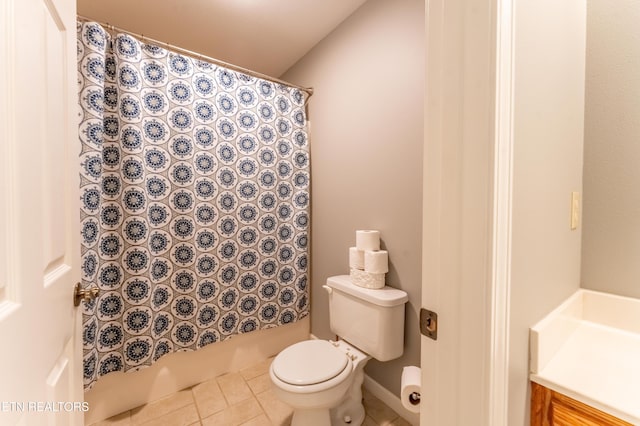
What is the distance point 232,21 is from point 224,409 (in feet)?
7.62

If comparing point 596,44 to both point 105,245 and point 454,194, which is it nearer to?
point 454,194

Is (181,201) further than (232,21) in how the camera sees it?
No

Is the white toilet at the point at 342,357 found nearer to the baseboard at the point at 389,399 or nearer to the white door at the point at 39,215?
the baseboard at the point at 389,399

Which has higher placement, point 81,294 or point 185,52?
point 185,52

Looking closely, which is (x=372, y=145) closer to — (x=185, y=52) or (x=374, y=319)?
(x=374, y=319)

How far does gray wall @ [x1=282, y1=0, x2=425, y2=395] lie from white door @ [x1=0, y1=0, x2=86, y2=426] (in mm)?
1305

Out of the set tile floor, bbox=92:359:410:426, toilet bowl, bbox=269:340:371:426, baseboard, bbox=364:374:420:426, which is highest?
toilet bowl, bbox=269:340:371:426

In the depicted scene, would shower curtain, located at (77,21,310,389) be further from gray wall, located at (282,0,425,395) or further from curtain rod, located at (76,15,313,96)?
gray wall, located at (282,0,425,395)

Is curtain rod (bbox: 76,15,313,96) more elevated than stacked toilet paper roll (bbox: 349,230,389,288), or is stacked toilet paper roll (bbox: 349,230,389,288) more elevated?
curtain rod (bbox: 76,15,313,96)

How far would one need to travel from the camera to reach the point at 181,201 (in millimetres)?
1609

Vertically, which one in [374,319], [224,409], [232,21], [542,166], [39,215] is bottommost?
[224,409]

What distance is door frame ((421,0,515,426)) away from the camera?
45 cm

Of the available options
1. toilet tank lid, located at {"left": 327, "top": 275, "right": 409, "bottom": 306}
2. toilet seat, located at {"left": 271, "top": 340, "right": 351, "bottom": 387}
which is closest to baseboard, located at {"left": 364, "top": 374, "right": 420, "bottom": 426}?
toilet seat, located at {"left": 271, "top": 340, "right": 351, "bottom": 387}

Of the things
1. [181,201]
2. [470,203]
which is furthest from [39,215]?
[181,201]
